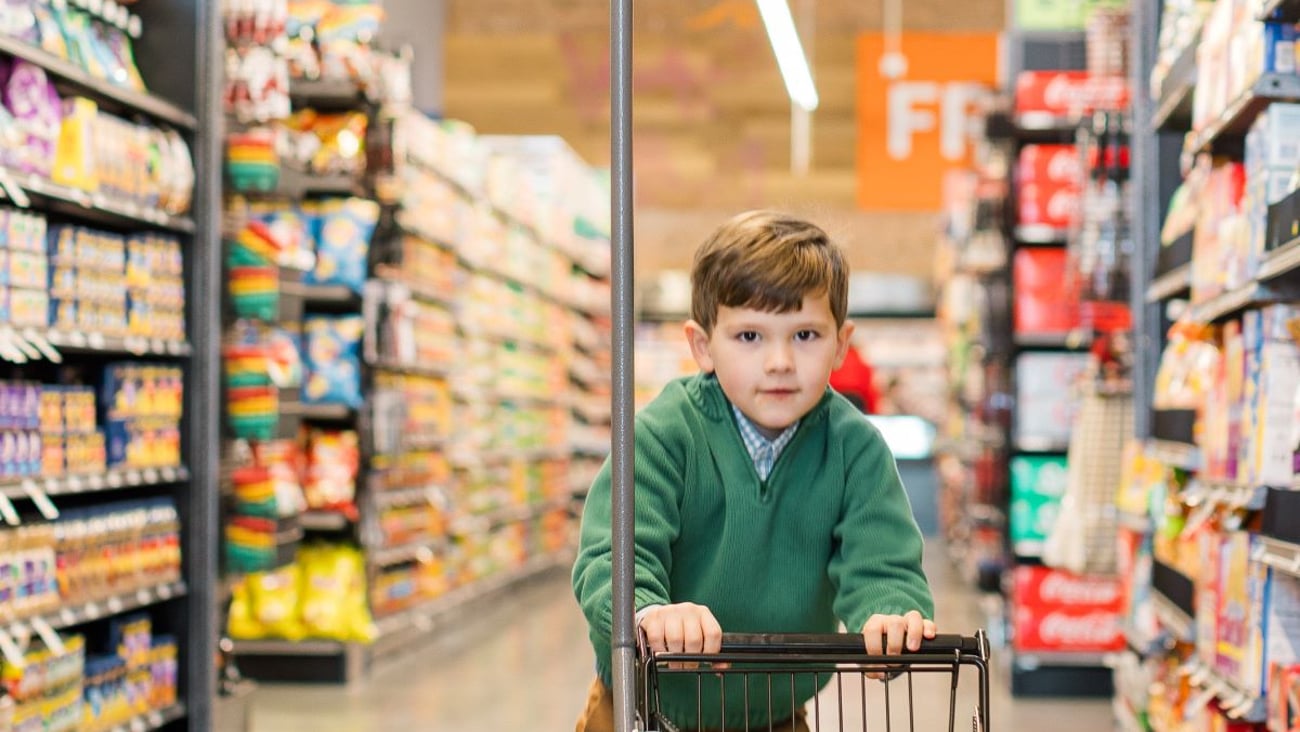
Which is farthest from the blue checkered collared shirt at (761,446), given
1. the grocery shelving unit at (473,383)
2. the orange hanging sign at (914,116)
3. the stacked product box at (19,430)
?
the orange hanging sign at (914,116)

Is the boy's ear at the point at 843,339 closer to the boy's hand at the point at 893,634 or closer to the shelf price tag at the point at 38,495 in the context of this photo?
the boy's hand at the point at 893,634

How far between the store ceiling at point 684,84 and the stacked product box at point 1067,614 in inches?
298

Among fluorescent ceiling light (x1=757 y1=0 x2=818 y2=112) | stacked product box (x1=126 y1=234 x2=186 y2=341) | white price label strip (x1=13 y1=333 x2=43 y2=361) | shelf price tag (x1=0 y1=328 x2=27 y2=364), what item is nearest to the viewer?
shelf price tag (x1=0 y1=328 x2=27 y2=364)

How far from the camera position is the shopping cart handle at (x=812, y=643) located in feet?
5.93

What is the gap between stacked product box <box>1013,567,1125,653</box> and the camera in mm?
6891

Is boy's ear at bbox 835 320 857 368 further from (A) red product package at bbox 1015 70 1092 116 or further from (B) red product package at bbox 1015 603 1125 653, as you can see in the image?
(A) red product package at bbox 1015 70 1092 116

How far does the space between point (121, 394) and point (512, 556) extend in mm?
6450

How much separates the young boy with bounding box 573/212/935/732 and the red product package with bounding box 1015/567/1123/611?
4.89 metres

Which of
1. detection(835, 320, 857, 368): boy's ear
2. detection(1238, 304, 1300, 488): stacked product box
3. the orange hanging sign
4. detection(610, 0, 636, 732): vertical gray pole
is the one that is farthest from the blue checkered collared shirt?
the orange hanging sign

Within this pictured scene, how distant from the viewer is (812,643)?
71.5 inches

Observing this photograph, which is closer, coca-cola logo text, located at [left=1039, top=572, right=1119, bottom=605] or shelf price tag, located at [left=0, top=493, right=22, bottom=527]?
shelf price tag, located at [left=0, top=493, right=22, bottom=527]

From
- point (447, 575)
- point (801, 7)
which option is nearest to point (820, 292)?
point (447, 575)

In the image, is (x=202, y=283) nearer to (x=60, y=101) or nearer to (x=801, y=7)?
(x=60, y=101)

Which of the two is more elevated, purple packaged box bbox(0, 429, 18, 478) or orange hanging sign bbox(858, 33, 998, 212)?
orange hanging sign bbox(858, 33, 998, 212)
